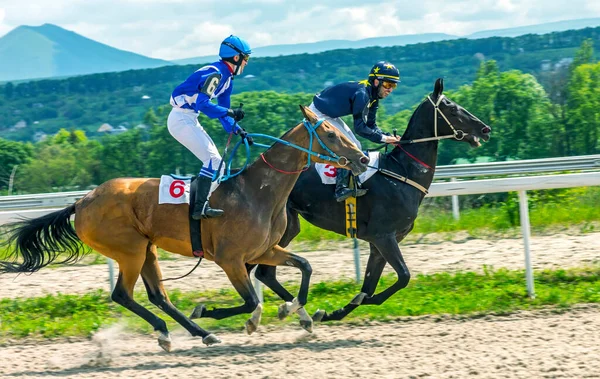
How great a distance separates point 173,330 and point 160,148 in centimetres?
1758

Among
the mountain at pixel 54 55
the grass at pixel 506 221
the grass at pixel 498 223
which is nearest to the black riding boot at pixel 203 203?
the grass at pixel 498 223

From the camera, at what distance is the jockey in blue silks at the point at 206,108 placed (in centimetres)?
663

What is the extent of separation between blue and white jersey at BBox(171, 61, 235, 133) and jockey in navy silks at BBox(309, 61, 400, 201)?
93cm

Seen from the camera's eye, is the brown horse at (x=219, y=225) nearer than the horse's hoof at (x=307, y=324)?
Yes

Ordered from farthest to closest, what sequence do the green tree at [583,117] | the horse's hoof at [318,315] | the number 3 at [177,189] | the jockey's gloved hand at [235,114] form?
the green tree at [583,117] < the horse's hoof at [318,315] < the number 3 at [177,189] < the jockey's gloved hand at [235,114]

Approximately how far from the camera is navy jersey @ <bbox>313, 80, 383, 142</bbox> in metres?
7.28

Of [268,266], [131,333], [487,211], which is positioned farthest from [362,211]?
[487,211]

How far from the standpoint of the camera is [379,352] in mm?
6121

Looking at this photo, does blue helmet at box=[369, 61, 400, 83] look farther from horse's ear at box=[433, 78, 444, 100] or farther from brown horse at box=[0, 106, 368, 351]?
brown horse at box=[0, 106, 368, 351]

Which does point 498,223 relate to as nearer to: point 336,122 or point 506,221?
point 506,221

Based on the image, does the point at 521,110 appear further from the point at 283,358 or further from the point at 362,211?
the point at 283,358

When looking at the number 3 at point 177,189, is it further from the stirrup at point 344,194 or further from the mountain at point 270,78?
the mountain at point 270,78

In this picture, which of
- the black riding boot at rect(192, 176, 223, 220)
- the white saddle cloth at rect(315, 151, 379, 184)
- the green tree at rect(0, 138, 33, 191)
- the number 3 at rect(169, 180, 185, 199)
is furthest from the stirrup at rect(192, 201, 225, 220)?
the green tree at rect(0, 138, 33, 191)

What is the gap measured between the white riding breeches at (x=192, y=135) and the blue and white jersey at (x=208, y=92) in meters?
0.07
